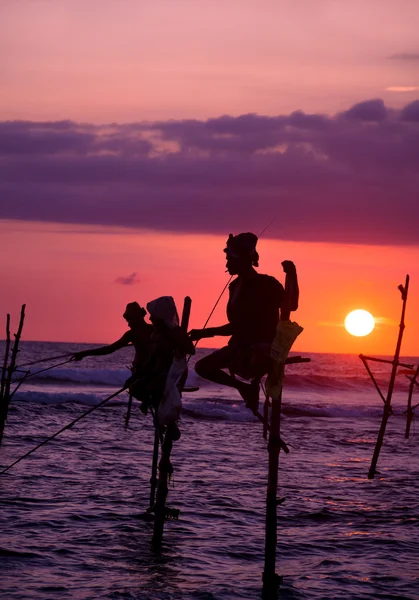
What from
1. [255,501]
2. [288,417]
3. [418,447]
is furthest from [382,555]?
[288,417]

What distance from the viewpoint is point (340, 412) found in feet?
168

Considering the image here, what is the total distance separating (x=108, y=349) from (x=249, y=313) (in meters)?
3.76

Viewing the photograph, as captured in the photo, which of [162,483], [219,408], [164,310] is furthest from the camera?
[219,408]

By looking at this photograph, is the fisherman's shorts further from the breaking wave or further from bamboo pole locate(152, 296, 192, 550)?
the breaking wave

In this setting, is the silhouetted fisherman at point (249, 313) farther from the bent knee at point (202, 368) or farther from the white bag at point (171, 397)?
the white bag at point (171, 397)

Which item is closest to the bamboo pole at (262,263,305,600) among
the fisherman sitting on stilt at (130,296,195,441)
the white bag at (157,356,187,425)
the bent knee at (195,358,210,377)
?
the bent knee at (195,358,210,377)

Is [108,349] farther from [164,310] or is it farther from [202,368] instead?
[202,368]

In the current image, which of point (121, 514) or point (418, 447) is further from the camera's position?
point (418, 447)

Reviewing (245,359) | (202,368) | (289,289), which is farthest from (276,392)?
(289,289)

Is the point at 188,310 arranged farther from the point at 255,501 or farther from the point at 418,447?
the point at 418,447

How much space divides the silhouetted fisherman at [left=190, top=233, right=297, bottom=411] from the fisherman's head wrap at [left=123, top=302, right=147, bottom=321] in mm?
5377

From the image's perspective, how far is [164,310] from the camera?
13.0 metres

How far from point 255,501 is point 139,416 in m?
19.8

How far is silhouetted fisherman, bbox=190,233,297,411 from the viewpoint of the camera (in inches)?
415
